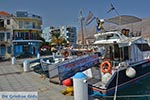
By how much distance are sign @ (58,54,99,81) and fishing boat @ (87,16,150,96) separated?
64 cm

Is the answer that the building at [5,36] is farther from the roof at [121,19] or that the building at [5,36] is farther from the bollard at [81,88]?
the bollard at [81,88]

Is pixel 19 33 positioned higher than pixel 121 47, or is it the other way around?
pixel 19 33

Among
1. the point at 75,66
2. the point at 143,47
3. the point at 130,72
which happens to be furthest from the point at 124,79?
the point at 143,47

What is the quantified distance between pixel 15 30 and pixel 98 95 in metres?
40.7

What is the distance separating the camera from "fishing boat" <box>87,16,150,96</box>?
12.6 meters

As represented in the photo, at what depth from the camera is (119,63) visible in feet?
47.5

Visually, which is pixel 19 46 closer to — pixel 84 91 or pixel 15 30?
pixel 15 30

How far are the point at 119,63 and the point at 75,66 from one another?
2.67 meters

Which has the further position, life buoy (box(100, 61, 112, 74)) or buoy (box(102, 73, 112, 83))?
life buoy (box(100, 61, 112, 74))

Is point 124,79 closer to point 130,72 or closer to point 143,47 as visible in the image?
point 130,72

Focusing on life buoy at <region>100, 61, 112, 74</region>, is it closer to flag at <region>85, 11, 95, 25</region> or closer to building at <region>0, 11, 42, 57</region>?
flag at <region>85, 11, 95, 25</region>

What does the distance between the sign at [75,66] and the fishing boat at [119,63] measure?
25.3 inches

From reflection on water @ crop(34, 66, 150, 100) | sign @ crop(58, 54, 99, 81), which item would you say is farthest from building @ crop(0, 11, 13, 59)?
reflection on water @ crop(34, 66, 150, 100)

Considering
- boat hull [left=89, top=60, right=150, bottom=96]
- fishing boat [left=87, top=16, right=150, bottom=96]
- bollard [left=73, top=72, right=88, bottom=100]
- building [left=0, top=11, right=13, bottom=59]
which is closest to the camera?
bollard [left=73, top=72, right=88, bottom=100]
